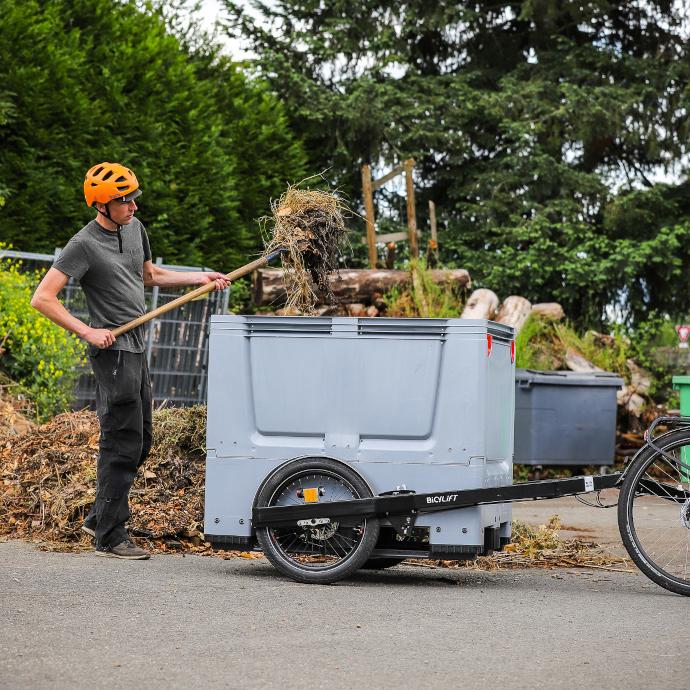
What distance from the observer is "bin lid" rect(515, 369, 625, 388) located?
12.0 metres

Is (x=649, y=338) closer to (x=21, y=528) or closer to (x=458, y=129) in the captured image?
(x=458, y=129)

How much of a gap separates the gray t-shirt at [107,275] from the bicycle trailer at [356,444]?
532mm

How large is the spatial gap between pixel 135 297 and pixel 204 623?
2.22 m

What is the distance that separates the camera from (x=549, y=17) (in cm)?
2016

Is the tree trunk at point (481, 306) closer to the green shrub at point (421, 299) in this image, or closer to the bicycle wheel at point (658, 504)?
the green shrub at point (421, 299)

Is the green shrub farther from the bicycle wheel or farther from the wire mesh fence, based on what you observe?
the bicycle wheel

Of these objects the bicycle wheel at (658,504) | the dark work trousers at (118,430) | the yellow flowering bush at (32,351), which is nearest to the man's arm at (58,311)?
the dark work trousers at (118,430)

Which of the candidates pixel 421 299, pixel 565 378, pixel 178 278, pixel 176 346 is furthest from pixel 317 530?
pixel 421 299

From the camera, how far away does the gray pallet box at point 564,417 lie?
12.0 meters

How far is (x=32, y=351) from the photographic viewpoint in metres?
10.8

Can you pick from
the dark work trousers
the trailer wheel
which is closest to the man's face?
the dark work trousers

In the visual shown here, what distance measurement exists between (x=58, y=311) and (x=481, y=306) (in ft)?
27.4

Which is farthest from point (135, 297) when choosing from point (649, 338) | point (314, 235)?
point (649, 338)

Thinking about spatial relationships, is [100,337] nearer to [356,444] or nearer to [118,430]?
[118,430]
